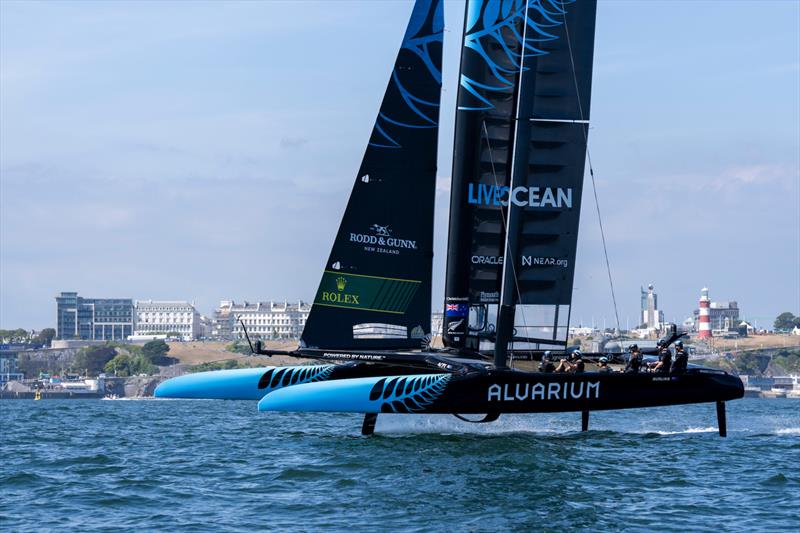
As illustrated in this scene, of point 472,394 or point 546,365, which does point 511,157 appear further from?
point 472,394

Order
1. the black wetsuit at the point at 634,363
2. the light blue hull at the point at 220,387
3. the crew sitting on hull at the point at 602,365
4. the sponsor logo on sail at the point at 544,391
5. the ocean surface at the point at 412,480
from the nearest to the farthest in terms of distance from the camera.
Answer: the ocean surface at the point at 412,480
the sponsor logo on sail at the point at 544,391
the black wetsuit at the point at 634,363
the crew sitting on hull at the point at 602,365
the light blue hull at the point at 220,387

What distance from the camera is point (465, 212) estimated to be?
21531mm

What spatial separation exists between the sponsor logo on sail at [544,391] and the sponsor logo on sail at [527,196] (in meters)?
3.83

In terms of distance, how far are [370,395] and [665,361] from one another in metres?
4.77

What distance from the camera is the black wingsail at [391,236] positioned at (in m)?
21.3

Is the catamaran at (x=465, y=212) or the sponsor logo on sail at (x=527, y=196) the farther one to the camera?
the sponsor logo on sail at (x=527, y=196)

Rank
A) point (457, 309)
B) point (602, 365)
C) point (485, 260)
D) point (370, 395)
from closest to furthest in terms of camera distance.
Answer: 1. point (370, 395)
2. point (602, 365)
3. point (457, 309)
4. point (485, 260)

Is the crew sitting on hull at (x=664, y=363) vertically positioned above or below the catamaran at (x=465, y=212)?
below

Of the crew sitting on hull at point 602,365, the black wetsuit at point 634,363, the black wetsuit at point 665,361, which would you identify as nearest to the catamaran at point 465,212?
the crew sitting on hull at point 602,365

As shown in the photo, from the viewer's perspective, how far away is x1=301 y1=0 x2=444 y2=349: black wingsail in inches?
838

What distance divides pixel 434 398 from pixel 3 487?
20.4 ft

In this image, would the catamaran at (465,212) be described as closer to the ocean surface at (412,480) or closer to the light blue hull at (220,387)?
the light blue hull at (220,387)

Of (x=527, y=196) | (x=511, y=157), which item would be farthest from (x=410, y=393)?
(x=511, y=157)

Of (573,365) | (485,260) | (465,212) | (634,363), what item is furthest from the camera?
(485,260)
